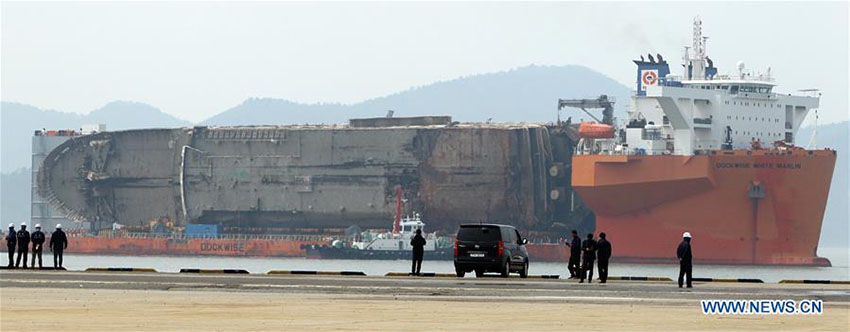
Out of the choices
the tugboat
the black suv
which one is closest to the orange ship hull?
the tugboat

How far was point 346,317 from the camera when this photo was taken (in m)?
26.2

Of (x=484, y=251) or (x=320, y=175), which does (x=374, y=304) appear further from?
(x=320, y=175)

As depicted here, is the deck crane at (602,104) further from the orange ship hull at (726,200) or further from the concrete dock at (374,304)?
the concrete dock at (374,304)

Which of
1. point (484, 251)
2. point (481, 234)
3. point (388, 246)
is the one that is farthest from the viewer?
point (388, 246)

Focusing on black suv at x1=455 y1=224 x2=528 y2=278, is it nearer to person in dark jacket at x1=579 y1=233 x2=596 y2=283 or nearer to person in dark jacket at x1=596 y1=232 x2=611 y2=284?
person in dark jacket at x1=579 y1=233 x2=596 y2=283

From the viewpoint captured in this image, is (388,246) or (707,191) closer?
(707,191)

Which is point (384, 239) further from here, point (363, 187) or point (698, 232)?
point (698, 232)

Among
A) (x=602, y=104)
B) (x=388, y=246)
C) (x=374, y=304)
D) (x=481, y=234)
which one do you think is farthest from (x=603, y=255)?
(x=602, y=104)

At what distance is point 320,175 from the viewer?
13788 centimetres

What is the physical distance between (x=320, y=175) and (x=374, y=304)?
355 feet

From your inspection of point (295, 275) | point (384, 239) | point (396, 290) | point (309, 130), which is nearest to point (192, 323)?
point (396, 290)

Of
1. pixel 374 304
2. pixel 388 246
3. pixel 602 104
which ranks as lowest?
pixel 374 304

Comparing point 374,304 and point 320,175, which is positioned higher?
point 320,175

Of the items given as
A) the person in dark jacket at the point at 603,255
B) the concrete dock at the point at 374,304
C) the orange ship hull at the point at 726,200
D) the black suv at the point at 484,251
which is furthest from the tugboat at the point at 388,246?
the concrete dock at the point at 374,304
